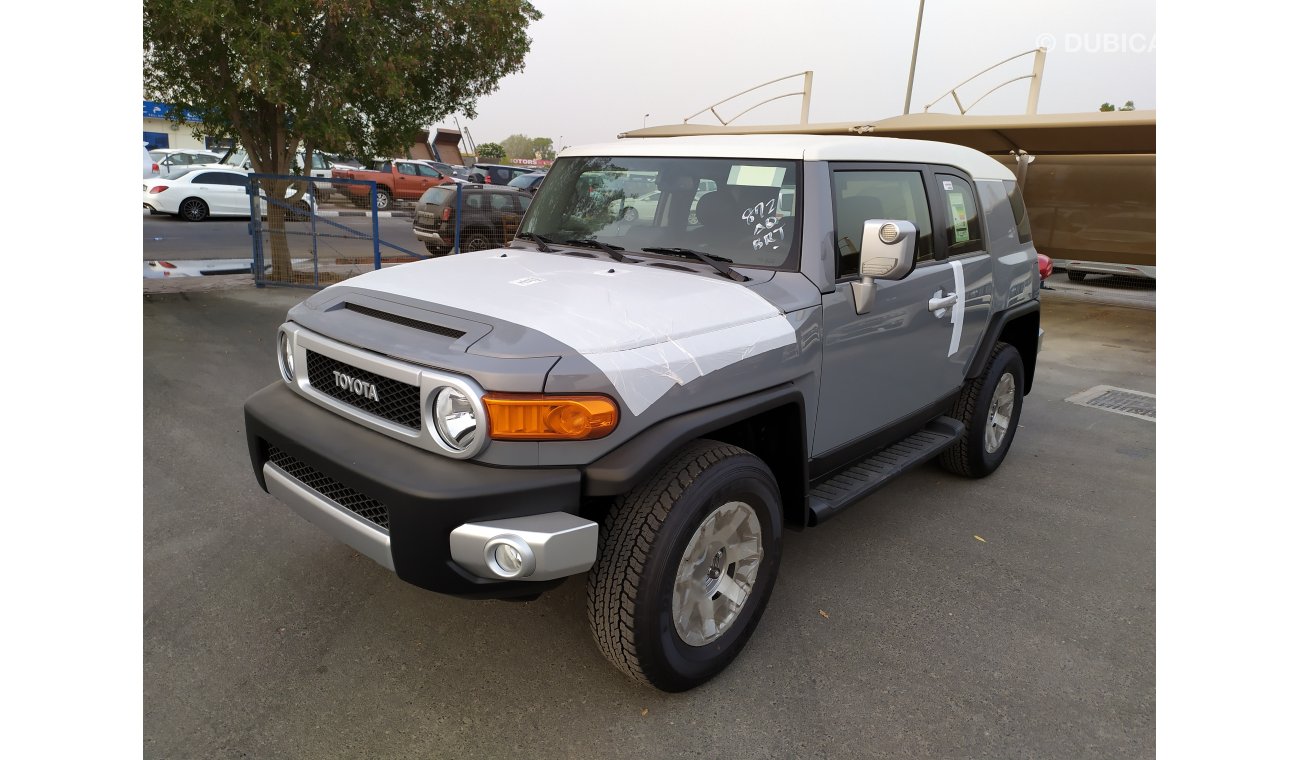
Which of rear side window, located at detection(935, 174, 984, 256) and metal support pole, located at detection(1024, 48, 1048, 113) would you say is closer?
rear side window, located at detection(935, 174, 984, 256)

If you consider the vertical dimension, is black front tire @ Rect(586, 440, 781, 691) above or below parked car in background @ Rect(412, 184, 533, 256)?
below

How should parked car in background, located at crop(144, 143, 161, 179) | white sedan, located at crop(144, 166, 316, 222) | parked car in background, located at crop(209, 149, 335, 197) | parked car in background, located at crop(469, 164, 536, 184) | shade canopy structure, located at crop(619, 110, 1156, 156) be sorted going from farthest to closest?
parked car in background, located at crop(469, 164, 536, 184), parked car in background, located at crop(144, 143, 161, 179), white sedan, located at crop(144, 166, 316, 222), shade canopy structure, located at crop(619, 110, 1156, 156), parked car in background, located at crop(209, 149, 335, 197)

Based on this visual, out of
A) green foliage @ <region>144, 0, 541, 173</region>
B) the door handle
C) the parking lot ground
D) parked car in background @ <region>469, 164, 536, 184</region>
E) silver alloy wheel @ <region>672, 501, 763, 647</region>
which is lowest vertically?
the parking lot ground

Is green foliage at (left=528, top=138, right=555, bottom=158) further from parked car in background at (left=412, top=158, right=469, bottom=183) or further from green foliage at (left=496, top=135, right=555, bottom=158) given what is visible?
parked car in background at (left=412, top=158, right=469, bottom=183)

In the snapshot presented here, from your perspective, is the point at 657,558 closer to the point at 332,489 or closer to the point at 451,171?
the point at 332,489

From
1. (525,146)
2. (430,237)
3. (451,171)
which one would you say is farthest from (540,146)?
(430,237)

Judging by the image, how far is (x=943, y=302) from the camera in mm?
4016

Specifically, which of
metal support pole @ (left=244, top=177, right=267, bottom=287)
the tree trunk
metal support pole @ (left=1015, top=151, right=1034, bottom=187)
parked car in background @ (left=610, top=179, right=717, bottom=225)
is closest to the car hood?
parked car in background @ (left=610, top=179, right=717, bottom=225)

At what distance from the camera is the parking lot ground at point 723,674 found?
2684mm

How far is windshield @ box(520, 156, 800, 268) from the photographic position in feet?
11.1

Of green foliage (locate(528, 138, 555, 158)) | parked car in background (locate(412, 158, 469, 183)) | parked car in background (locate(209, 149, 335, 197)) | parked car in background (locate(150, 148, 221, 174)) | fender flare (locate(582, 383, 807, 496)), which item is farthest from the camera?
green foliage (locate(528, 138, 555, 158))

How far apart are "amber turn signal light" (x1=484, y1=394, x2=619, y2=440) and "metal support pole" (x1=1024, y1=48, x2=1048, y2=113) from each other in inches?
497

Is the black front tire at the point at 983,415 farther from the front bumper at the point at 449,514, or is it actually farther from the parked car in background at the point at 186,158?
the parked car in background at the point at 186,158

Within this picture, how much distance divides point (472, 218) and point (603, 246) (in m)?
9.34
